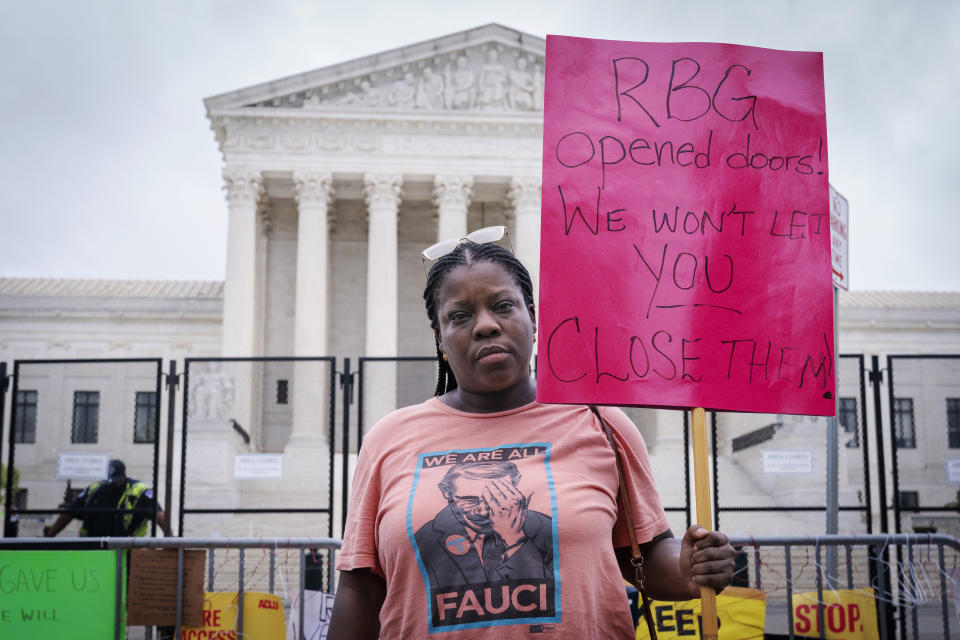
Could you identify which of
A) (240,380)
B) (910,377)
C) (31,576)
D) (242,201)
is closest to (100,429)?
(240,380)

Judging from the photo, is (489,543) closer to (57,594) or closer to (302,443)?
(57,594)

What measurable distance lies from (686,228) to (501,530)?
42.0 inches

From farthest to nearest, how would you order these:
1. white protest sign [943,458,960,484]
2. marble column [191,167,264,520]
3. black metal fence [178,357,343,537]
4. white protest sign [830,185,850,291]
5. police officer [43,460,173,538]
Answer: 1. marble column [191,167,264,520]
2. black metal fence [178,357,343,537]
3. white protest sign [943,458,960,484]
4. police officer [43,460,173,538]
5. white protest sign [830,185,850,291]

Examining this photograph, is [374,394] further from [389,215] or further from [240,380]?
A: [389,215]

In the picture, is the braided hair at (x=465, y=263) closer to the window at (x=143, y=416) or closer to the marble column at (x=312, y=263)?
the window at (x=143, y=416)

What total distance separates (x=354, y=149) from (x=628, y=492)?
109 ft

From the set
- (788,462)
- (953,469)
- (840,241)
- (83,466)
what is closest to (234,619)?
(840,241)

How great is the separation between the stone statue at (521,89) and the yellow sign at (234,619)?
32181 mm

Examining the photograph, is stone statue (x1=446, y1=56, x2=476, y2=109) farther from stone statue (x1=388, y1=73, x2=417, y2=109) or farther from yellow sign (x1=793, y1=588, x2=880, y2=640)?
yellow sign (x1=793, y1=588, x2=880, y2=640)

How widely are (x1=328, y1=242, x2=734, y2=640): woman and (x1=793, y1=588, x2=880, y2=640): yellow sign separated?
12.7 feet

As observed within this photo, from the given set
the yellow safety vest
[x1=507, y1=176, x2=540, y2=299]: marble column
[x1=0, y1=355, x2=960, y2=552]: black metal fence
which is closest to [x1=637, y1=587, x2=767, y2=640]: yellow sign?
[x1=0, y1=355, x2=960, y2=552]: black metal fence

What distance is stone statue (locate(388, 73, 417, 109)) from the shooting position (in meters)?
35.7

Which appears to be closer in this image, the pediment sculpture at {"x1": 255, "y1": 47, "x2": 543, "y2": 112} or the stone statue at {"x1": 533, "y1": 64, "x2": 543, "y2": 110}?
the pediment sculpture at {"x1": 255, "y1": 47, "x2": 543, "y2": 112}

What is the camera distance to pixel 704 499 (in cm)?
241
